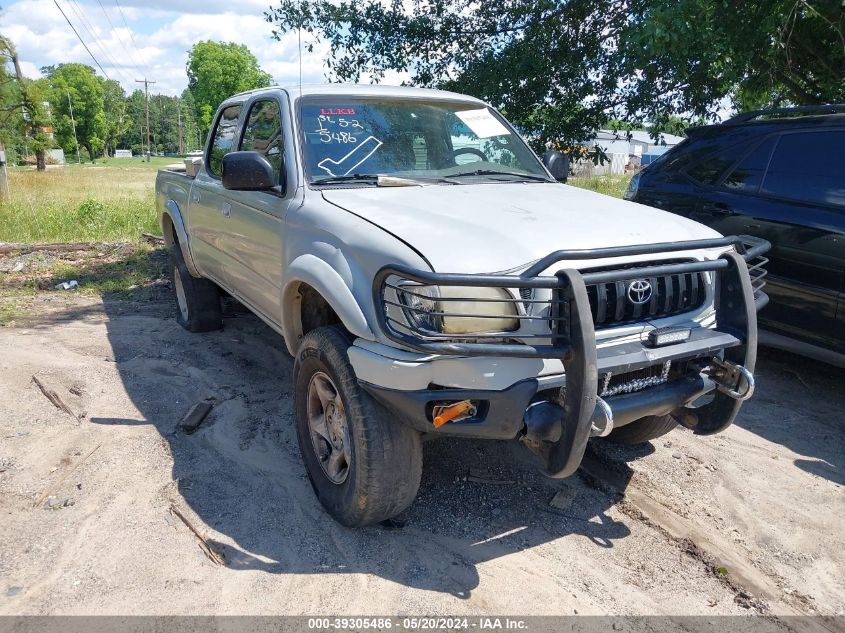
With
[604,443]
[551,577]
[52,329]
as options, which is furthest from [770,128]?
[52,329]

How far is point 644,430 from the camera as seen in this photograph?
3.88 meters

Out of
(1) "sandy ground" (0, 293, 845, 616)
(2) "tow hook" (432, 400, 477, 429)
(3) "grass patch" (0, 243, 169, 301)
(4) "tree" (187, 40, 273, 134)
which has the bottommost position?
(3) "grass patch" (0, 243, 169, 301)

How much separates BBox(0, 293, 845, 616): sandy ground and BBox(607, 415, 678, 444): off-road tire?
103 millimetres

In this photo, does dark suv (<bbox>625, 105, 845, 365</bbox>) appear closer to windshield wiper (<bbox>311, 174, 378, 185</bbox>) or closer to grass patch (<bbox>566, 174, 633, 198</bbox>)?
windshield wiper (<bbox>311, 174, 378, 185</bbox>)

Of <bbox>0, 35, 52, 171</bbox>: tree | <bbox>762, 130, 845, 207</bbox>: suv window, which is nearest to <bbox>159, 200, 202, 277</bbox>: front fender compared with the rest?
<bbox>762, 130, 845, 207</bbox>: suv window

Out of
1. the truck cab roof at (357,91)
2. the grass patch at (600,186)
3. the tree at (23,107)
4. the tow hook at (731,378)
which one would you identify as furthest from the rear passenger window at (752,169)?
the tree at (23,107)

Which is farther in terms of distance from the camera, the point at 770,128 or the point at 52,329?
the point at 52,329

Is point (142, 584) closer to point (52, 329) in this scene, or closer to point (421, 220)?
point (421, 220)

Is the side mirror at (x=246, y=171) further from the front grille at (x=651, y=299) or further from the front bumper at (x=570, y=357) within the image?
the front grille at (x=651, y=299)

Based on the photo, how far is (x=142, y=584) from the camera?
112 inches

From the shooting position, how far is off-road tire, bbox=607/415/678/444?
375cm

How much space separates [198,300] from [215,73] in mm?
85158

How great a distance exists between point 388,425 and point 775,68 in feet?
23.0

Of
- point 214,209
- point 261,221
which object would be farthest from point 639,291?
point 214,209
